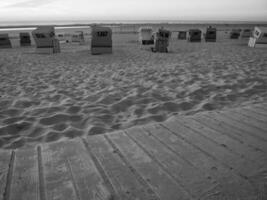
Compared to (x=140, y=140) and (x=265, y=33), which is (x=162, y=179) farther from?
(x=265, y=33)

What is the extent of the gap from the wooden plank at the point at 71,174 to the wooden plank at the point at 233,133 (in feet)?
4.74

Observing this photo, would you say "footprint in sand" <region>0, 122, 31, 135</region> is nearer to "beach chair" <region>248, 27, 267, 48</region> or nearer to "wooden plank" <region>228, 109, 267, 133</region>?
"wooden plank" <region>228, 109, 267, 133</region>

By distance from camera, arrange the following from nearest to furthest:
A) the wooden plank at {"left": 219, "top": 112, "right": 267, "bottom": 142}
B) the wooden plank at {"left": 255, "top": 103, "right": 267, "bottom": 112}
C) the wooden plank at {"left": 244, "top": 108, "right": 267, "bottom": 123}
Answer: the wooden plank at {"left": 219, "top": 112, "right": 267, "bottom": 142}, the wooden plank at {"left": 244, "top": 108, "right": 267, "bottom": 123}, the wooden plank at {"left": 255, "top": 103, "right": 267, "bottom": 112}

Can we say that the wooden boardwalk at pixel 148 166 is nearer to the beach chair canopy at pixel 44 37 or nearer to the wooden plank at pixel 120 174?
the wooden plank at pixel 120 174

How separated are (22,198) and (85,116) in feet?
6.70

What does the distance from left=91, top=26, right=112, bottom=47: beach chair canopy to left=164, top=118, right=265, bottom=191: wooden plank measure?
932 centimetres

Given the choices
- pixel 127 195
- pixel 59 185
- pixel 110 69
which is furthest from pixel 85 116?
pixel 110 69

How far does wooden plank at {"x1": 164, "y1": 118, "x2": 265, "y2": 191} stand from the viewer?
1.83 m

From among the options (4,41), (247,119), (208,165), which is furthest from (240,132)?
(4,41)

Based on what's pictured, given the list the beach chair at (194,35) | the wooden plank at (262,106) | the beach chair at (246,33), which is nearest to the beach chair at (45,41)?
the wooden plank at (262,106)

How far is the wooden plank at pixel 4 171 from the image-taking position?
170 centimetres

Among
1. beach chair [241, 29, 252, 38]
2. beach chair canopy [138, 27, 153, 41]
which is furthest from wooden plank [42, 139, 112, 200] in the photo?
beach chair [241, 29, 252, 38]

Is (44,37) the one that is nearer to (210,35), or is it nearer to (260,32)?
(260,32)

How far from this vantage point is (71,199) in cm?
161
